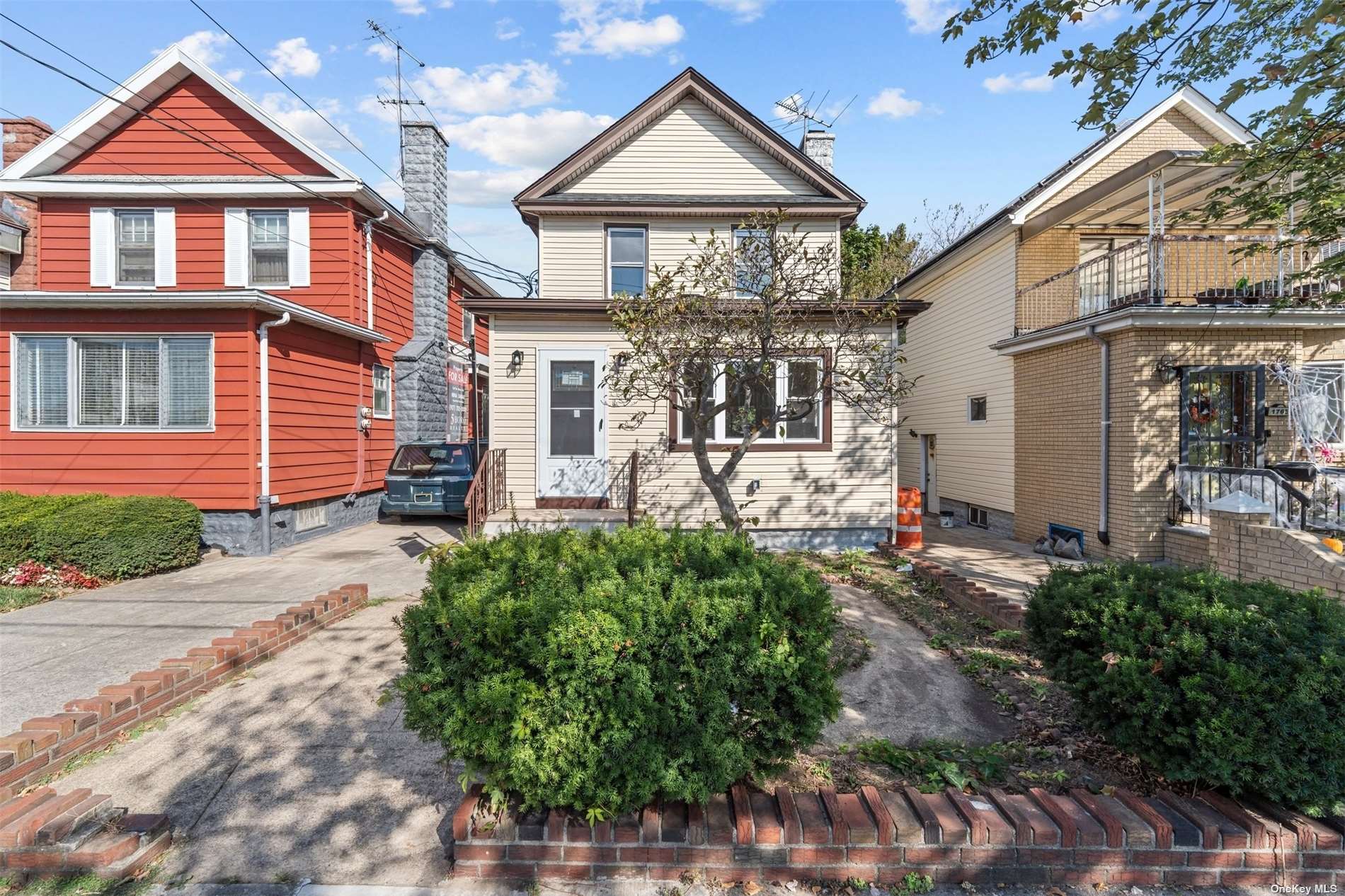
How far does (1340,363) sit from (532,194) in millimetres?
12620

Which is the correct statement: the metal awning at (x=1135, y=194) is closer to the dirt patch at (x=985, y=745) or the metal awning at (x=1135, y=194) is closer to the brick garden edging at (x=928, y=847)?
the dirt patch at (x=985, y=745)

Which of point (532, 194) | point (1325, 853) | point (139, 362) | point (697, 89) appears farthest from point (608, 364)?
point (1325, 853)

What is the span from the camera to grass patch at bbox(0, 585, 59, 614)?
6922 millimetres

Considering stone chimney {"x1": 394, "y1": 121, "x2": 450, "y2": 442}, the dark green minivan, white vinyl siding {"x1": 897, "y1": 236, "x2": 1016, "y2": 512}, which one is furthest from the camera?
stone chimney {"x1": 394, "y1": 121, "x2": 450, "y2": 442}

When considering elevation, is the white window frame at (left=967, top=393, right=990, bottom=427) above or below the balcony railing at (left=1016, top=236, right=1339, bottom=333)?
below

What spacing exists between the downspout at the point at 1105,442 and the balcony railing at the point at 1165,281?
67 centimetres

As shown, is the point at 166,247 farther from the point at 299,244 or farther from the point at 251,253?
the point at 299,244

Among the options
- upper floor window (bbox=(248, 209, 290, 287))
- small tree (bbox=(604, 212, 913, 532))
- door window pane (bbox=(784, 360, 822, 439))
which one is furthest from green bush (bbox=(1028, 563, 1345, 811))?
upper floor window (bbox=(248, 209, 290, 287))

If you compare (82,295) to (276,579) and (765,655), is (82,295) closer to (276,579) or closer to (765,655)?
(276,579)

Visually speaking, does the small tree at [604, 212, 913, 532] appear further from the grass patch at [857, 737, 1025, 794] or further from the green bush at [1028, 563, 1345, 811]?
the green bush at [1028, 563, 1345, 811]

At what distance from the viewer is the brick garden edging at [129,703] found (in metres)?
3.33

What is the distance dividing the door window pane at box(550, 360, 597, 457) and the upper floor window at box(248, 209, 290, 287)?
23.3 feet

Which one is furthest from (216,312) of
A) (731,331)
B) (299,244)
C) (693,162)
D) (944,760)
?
(944,760)

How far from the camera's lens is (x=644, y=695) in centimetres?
260
